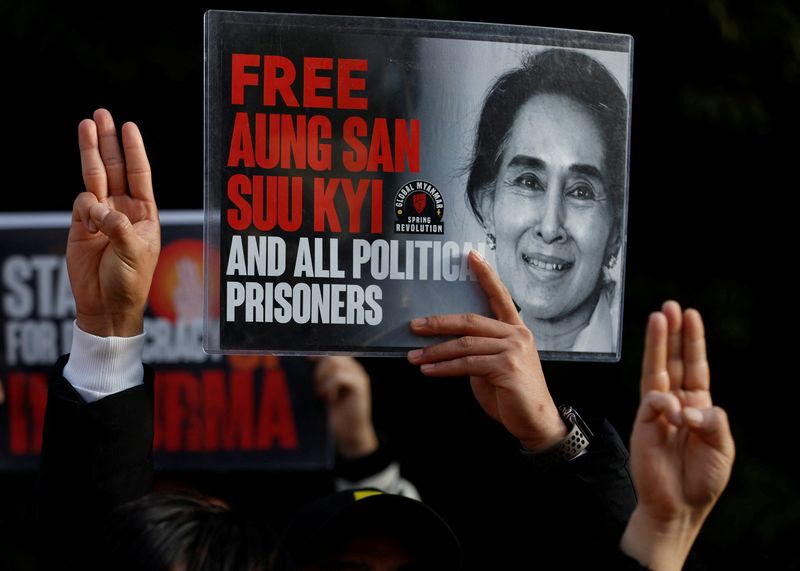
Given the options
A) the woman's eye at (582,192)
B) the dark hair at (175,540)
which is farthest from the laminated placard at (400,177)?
the dark hair at (175,540)

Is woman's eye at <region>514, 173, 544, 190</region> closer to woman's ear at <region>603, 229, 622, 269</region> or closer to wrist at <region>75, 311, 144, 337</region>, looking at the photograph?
woman's ear at <region>603, 229, 622, 269</region>

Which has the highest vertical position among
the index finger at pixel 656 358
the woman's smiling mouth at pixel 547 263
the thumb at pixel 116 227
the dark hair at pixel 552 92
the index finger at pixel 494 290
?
the dark hair at pixel 552 92

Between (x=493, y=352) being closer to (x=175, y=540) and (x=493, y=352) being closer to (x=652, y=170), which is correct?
(x=175, y=540)

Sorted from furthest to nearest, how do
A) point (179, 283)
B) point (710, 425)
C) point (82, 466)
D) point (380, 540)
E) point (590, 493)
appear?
point (179, 283) < point (380, 540) < point (590, 493) < point (82, 466) < point (710, 425)

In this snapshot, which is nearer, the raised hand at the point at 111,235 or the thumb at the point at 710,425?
the thumb at the point at 710,425

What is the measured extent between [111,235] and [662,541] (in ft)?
2.98

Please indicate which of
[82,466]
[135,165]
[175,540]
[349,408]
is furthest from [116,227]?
[349,408]

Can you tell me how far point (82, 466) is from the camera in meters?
1.85

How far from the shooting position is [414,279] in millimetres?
1999

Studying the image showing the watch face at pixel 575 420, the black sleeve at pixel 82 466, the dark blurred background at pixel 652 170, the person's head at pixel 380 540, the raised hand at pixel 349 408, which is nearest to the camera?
the black sleeve at pixel 82 466

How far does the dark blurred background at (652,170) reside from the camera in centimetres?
394

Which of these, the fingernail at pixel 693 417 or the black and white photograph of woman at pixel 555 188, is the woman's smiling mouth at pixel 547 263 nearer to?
the black and white photograph of woman at pixel 555 188

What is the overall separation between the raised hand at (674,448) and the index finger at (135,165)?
2.75 feet

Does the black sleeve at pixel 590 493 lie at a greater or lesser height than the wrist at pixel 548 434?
Result: lesser
